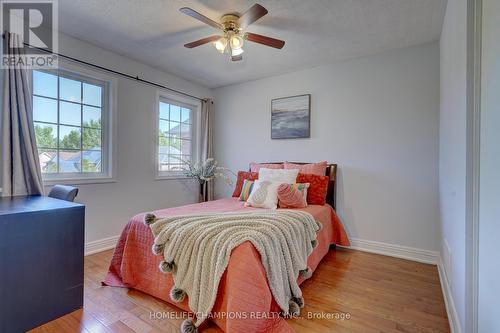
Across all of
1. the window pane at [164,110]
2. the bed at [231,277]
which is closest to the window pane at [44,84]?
the window pane at [164,110]

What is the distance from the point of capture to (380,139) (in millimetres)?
2891

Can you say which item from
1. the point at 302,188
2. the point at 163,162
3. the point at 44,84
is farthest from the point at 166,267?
the point at 44,84

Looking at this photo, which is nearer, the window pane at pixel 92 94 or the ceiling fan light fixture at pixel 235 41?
the ceiling fan light fixture at pixel 235 41

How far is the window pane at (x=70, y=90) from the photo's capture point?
105 inches

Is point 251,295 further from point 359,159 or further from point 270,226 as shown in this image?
point 359,159

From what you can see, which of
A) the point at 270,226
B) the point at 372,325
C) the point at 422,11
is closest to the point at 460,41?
the point at 422,11

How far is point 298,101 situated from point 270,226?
227 cm

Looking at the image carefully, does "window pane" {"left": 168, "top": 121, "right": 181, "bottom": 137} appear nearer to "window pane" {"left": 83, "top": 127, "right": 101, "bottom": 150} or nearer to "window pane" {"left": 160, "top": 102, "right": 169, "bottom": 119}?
"window pane" {"left": 160, "top": 102, "right": 169, "bottom": 119}

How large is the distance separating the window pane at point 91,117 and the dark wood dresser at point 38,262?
4.40ft

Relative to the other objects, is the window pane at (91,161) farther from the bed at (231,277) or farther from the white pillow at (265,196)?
the white pillow at (265,196)

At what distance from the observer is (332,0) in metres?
1.96

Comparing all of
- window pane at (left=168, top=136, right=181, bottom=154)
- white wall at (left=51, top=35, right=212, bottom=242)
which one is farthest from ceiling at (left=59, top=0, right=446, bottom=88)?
window pane at (left=168, top=136, right=181, bottom=154)

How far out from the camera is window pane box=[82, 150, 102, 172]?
9.35 feet

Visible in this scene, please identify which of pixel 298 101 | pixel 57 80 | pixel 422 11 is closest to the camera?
pixel 422 11
